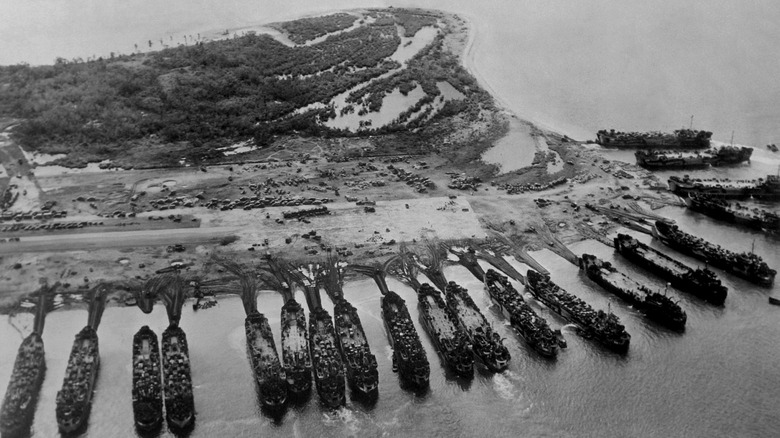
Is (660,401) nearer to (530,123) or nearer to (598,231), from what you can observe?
(598,231)

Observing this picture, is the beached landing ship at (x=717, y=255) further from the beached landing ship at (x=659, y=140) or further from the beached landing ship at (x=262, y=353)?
the beached landing ship at (x=262, y=353)

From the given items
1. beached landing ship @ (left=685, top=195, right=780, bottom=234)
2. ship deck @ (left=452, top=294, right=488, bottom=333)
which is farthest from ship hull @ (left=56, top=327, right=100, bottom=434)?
beached landing ship @ (left=685, top=195, right=780, bottom=234)

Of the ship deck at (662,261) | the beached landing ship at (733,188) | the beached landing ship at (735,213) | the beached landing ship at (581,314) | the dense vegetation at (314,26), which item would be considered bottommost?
the beached landing ship at (581,314)

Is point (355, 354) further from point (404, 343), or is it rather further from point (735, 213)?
point (735, 213)

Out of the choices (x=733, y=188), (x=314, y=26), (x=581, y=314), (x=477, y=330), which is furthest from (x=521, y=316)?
(x=314, y=26)

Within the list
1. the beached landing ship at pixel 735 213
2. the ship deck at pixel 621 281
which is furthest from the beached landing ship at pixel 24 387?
the beached landing ship at pixel 735 213

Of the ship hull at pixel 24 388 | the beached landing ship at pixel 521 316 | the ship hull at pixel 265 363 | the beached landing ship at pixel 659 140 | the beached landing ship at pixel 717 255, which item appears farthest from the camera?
the beached landing ship at pixel 659 140

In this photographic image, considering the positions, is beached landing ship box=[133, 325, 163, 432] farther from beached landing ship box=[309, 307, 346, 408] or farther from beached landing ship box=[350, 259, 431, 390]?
beached landing ship box=[350, 259, 431, 390]
